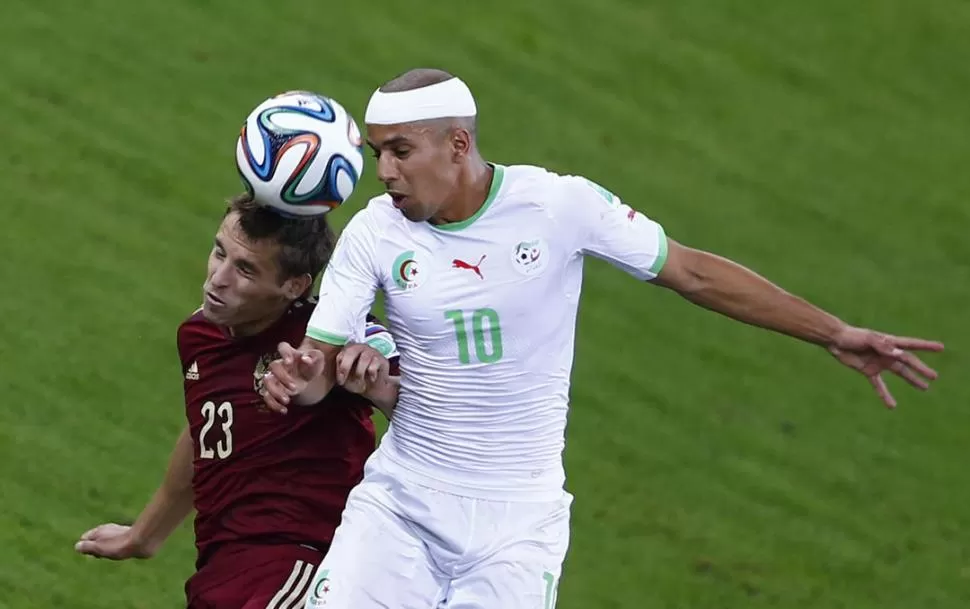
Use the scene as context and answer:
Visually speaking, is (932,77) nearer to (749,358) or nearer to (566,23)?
(566,23)

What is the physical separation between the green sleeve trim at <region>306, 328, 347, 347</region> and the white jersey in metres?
0.03

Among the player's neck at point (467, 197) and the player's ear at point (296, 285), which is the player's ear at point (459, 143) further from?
the player's ear at point (296, 285)

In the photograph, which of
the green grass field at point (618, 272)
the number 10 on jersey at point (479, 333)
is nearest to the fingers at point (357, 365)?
the number 10 on jersey at point (479, 333)

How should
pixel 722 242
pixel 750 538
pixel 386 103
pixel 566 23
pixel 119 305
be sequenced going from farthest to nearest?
pixel 566 23, pixel 722 242, pixel 119 305, pixel 750 538, pixel 386 103

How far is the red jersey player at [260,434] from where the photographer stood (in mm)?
5395

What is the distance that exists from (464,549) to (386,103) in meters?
1.40

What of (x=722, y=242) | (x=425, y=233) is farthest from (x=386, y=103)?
(x=722, y=242)

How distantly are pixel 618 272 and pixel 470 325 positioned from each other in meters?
5.63

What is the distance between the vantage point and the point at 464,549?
210 inches

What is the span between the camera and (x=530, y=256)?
5.30 metres

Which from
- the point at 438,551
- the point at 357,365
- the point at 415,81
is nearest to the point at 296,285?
the point at 357,365

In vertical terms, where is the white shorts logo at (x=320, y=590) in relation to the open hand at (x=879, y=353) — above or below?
below

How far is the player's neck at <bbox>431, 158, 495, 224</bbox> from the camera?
530 centimetres

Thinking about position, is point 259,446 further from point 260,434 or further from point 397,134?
point 397,134
